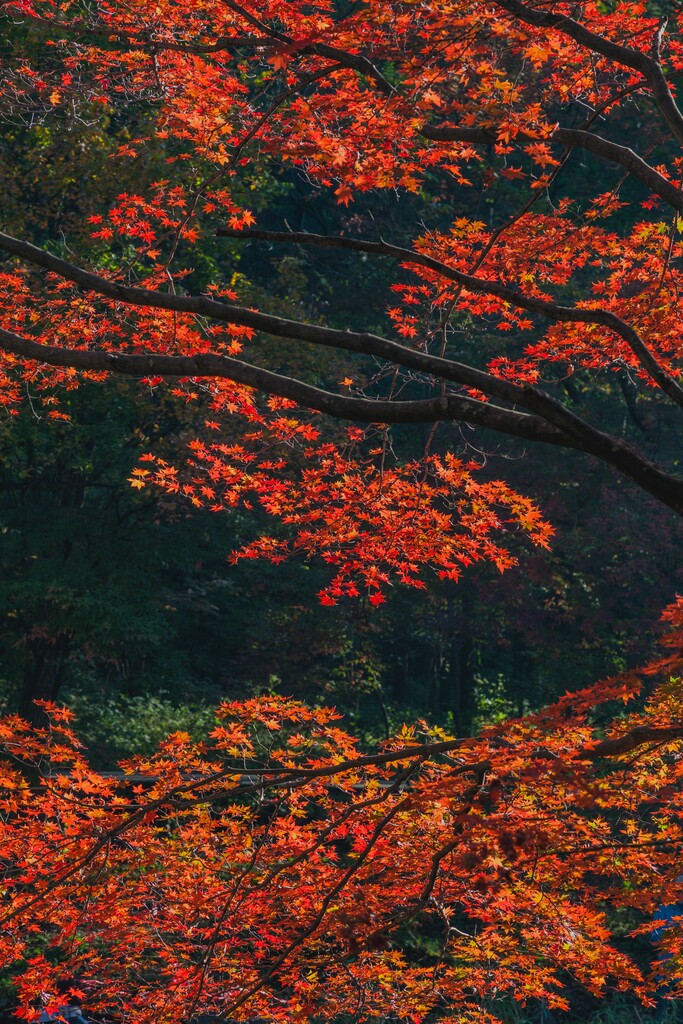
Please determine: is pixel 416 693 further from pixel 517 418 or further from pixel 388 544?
pixel 517 418

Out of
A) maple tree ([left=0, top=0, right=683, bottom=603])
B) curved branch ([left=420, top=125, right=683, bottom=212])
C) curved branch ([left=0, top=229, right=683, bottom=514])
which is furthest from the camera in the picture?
curved branch ([left=420, top=125, right=683, bottom=212])

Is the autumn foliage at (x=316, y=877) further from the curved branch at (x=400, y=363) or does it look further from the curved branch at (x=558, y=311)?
the curved branch at (x=558, y=311)

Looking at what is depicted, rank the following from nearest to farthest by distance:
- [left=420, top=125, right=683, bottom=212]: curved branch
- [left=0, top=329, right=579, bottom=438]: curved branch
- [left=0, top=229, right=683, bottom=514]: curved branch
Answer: [left=0, top=229, right=683, bottom=514]: curved branch < [left=0, top=329, right=579, bottom=438]: curved branch < [left=420, top=125, right=683, bottom=212]: curved branch

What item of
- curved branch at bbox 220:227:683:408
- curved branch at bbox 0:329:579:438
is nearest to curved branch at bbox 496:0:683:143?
curved branch at bbox 220:227:683:408

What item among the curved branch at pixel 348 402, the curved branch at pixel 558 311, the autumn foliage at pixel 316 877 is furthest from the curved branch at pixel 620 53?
the autumn foliage at pixel 316 877

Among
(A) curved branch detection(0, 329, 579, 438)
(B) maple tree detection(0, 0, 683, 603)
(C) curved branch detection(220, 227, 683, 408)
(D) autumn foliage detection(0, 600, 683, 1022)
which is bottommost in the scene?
(D) autumn foliage detection(0, 600, 683, 1022)

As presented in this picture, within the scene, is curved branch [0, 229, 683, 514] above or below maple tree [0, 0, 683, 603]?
below

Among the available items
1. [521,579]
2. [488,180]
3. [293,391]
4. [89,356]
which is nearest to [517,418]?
[293,391]

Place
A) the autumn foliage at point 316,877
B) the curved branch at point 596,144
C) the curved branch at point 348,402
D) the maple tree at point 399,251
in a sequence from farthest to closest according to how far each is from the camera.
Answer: the curved branch at point 596,144
the autumn foliage at point 316,877
the maple tree at point 399,251
the curved branch at point 348,402

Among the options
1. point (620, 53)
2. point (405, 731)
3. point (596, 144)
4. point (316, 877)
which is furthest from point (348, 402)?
point (316, 877)

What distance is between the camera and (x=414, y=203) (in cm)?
1925

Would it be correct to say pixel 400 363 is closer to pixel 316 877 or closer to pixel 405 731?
pixel 405 731

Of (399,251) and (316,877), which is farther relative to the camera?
(316,877)

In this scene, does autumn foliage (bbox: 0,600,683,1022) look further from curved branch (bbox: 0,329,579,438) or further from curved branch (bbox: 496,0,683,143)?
curved branch (bbox: 496,0,683,143)
